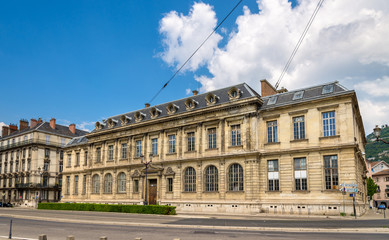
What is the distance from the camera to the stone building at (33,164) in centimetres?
6456

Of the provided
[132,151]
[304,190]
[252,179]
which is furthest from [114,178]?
[304,190]

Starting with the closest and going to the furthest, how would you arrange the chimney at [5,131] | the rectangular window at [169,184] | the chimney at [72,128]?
the rectangular window at [169,184]
the chimney at [72,128]
the chimney at [5,131]

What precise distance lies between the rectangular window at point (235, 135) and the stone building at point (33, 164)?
42.1 m

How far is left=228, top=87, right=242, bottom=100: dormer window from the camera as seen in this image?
121 ft

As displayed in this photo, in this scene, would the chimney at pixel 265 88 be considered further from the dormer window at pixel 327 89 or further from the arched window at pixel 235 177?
the arched window at pixel 235 177

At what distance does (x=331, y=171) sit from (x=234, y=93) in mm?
13172

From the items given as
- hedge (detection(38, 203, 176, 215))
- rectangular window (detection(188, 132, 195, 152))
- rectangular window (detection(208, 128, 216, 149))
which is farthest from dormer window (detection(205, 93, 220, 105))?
hedge (detection(38, 203, 176, 215))

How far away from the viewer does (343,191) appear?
28828 mm

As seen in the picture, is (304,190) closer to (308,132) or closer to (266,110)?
(308,132)

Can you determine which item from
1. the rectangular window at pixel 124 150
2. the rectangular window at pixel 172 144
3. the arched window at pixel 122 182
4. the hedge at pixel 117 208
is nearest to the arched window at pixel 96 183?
the arched window at pixel 122 182

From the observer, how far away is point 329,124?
104ft

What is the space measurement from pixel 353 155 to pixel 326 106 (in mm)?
5255

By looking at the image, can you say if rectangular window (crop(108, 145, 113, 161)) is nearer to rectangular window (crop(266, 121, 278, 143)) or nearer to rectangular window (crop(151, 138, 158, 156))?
rectangular window (crop(151, 138, 158, 156))

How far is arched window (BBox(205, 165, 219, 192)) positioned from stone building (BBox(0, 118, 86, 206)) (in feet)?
127
